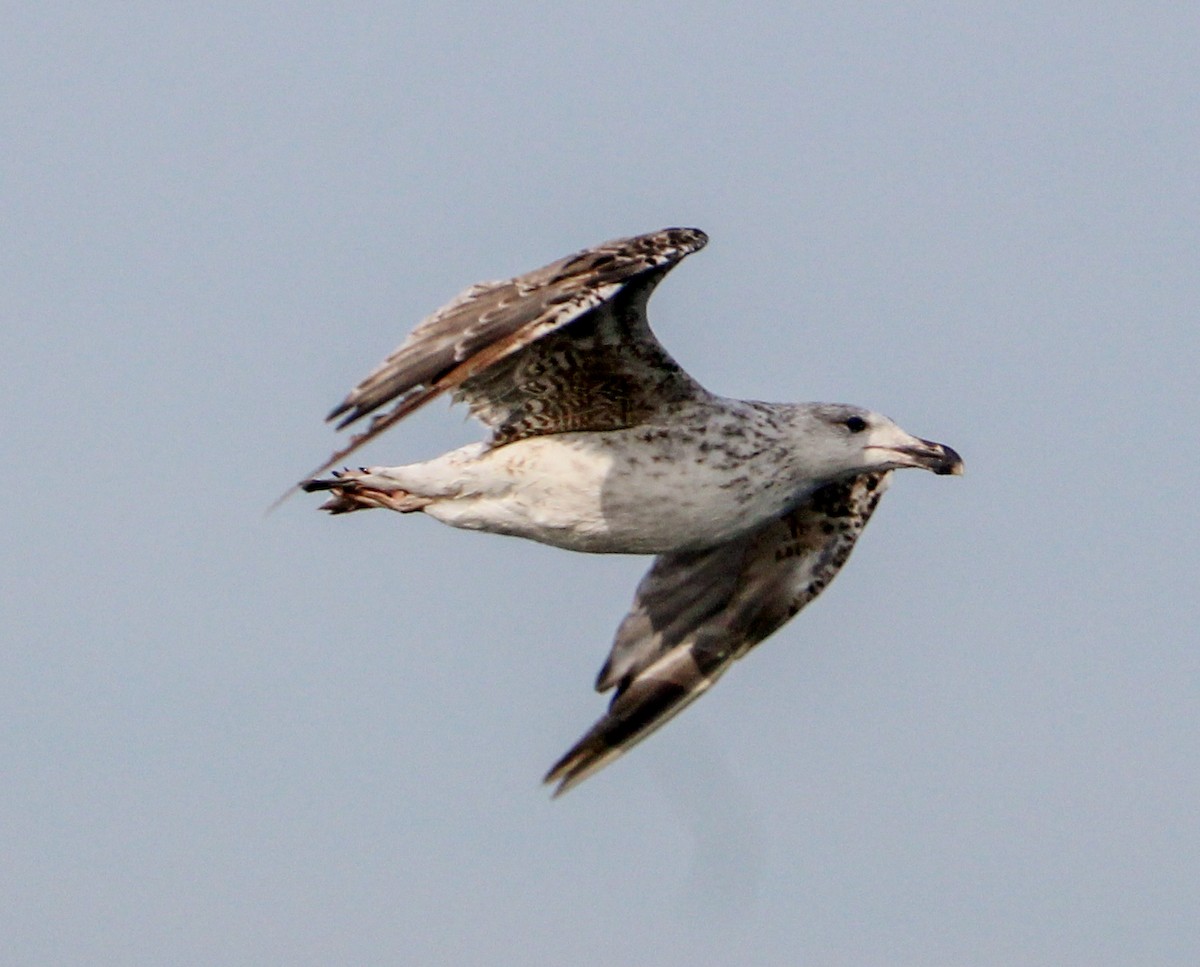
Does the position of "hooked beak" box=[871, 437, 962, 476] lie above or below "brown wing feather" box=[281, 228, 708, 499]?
below

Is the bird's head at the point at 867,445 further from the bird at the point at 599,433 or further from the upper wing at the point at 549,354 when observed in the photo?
the upper wing at the point at 549,354

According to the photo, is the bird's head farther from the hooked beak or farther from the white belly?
the white belly

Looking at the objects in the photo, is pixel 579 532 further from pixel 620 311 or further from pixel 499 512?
pixel 620 311

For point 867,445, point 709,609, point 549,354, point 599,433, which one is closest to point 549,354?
point 549,354

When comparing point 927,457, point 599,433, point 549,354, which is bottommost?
point 927,457

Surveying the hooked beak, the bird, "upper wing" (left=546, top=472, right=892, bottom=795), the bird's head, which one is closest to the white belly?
the bird

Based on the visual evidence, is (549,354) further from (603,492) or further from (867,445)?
(867,445)
